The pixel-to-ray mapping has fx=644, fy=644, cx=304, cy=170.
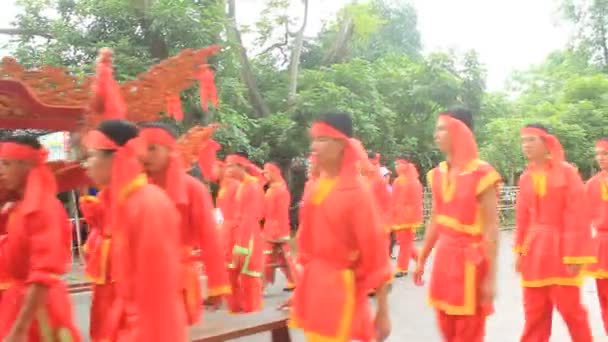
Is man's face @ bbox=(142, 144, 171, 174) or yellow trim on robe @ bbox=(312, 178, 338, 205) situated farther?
man's face @ bbox=(142, 144, 171, 174)

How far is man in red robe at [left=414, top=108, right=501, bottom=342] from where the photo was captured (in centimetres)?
404

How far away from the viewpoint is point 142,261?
2.48 meters

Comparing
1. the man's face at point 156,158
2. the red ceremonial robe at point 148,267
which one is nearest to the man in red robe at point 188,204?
the man's face at point 156,158

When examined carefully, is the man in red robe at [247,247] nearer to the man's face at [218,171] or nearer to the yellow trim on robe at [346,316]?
the man's face at [218,171]

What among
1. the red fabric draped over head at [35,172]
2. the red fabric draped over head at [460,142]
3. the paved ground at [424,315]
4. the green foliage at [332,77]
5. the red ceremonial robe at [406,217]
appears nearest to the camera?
the red fabric draped over head at [35,172]

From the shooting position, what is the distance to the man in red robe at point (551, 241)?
16.2 ft

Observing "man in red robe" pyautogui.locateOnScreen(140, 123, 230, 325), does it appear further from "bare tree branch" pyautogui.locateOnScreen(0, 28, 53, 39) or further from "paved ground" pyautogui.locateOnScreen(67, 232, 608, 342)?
"bare tree branch" pyautogui.locateOnScreen(0, 28, 53, 39)

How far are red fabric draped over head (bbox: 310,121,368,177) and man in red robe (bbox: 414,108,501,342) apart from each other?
0.92 m

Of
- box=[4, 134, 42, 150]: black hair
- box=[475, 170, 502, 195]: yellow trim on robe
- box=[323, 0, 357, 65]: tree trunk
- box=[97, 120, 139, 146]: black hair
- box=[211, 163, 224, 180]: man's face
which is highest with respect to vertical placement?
box=[323, 0, 357, 65]: tree trunk

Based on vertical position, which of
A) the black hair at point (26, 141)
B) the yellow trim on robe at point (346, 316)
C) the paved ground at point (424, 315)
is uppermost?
the black hair at point (26, 141)

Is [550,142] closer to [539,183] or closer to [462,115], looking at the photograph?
[539,183]

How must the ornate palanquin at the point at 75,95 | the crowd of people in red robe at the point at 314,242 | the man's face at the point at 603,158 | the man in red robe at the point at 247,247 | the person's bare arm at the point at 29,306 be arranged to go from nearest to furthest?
the crowd of people in red robe at the point at 314,242
the person's bare arm at the point at 29,306
the ornate palanquin at the point at 75,95
the man's face at the point at 603,158
the man in red robe at the point at 247,247

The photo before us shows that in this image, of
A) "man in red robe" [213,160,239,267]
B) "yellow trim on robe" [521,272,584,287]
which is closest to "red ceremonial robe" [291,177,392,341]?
"yellow trim on robe" [521,272,584,287]

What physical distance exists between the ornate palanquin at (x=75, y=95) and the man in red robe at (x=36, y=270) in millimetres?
1140
